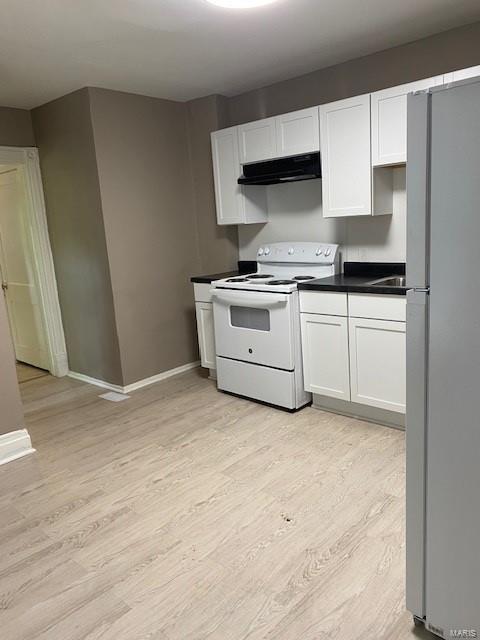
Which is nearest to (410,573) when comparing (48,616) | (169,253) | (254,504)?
(254,504)

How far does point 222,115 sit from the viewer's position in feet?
13.9

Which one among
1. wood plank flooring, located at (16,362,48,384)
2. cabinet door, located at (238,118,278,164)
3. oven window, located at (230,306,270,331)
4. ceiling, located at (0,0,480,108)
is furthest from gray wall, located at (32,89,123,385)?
cabinet door, located at (238,118,278,164)

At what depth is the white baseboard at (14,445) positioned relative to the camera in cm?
301

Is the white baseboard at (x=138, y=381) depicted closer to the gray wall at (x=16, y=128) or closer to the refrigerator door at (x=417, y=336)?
the gray wall at (x=16, y=128)

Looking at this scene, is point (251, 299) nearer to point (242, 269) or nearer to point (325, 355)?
point (325, 355)

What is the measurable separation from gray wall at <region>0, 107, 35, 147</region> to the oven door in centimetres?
220

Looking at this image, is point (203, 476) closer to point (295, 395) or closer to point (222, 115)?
point (295, 395)

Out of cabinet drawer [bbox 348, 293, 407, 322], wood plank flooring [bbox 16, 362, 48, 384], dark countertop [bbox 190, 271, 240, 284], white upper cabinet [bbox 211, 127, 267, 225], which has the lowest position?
wood plank flooring [bbox 16, 362, 48, 384]

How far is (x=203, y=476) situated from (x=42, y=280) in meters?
2.74

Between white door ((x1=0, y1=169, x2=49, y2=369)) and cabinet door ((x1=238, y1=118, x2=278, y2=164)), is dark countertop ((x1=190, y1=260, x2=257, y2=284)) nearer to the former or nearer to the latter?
cabinet door ((x1=238, y1=118, x2=278, y2=164))

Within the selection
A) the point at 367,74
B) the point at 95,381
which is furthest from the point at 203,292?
the point at 367,74

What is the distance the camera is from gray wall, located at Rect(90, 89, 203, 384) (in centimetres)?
390

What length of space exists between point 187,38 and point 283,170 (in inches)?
42.5

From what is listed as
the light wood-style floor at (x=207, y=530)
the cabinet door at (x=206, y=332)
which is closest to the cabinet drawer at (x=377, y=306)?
the light wood-style floor at (x=207, y=530)
